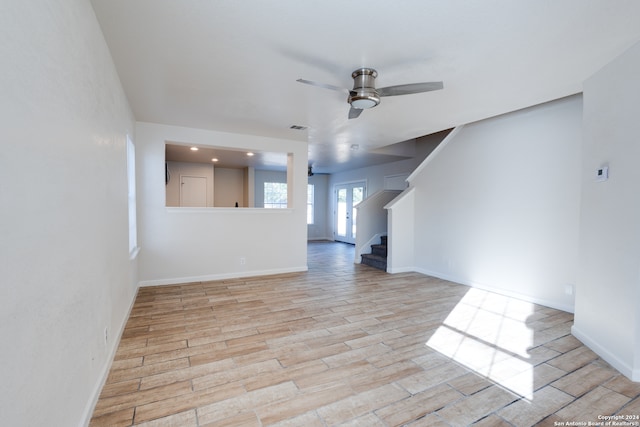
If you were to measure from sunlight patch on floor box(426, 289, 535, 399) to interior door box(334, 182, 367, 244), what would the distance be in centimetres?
573

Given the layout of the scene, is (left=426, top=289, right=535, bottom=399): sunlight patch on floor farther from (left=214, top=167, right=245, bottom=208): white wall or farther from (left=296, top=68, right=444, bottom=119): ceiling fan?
(left=214, top=167, right=245, bottom=208): white wall

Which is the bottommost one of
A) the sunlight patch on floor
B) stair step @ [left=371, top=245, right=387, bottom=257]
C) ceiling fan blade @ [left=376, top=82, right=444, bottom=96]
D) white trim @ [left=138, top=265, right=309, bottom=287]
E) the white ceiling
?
the sunlight patch on floor

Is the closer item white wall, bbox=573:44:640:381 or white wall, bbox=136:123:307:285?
white wall, bbox=573:44:640:381

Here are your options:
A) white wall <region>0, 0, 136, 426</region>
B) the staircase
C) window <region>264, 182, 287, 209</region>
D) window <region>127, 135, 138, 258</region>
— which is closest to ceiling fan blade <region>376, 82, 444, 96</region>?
white wall <region>0, 0, 136, 426</region>

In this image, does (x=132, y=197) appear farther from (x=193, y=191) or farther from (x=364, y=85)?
(x=193, y=191)

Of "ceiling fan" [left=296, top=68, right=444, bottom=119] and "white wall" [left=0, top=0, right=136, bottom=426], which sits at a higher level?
"ceiling fan" [left=296, top=68, right=444, bottom=119]

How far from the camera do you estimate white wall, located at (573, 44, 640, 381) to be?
2.17 metres

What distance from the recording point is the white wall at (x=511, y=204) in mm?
3480

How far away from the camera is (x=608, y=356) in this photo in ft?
7.68

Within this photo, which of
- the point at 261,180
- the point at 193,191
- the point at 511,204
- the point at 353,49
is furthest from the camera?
the point at 261,180

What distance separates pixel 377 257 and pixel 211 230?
3343 millimetres

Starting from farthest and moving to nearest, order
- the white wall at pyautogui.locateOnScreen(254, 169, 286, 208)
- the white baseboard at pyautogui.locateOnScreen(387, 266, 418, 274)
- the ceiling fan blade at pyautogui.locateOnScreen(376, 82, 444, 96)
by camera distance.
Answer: the white wall at pyautogui.locateOnScreen(254, 169, 286, 208) < the white baseboard at pyautogui.locateOnScreen(387, 266, 418, 274) < the ceiling fan blade at pyautogui.locateOnScreen(376, 82, 444, 96)

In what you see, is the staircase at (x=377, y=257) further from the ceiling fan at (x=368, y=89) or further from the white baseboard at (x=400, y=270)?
the ceiling fan at (x=368, y=89)

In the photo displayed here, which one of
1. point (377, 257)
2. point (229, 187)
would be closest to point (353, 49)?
point (377, 257)
